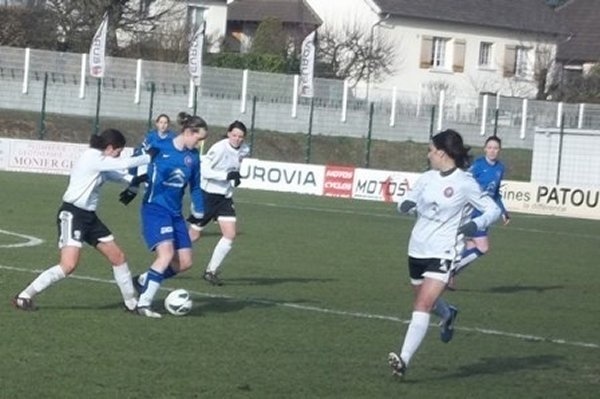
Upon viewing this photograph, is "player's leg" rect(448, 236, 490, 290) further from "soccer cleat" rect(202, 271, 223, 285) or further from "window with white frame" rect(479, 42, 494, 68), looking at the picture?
"window with white frame" rect(479, 42, 494, 68)

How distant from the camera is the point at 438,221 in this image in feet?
35.9

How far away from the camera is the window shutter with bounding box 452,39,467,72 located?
7281 cm

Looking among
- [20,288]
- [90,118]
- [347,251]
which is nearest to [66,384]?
[20,288]

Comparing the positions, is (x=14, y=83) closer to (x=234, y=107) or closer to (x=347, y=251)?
(x=234, y=107)

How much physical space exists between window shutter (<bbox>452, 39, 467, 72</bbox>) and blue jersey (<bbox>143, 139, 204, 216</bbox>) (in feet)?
196

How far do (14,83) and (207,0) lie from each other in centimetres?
2260

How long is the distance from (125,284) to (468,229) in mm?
3917

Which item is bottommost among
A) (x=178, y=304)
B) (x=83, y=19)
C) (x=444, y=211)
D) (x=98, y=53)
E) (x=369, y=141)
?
(x=178, y=304)

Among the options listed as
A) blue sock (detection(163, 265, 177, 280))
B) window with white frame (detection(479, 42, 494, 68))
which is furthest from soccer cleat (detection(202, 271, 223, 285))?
window with white frame (detection(479, 42, 494, 68))

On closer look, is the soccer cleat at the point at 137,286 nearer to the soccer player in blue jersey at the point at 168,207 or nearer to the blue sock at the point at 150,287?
the soccer player in blue jersey at the point at 168,207

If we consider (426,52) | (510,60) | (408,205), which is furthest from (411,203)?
(510,60)

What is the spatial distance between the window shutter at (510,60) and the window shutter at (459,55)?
2.52 metres

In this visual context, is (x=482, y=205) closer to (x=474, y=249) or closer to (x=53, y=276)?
(x=53, y=276)

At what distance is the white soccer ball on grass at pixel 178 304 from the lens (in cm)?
1355
